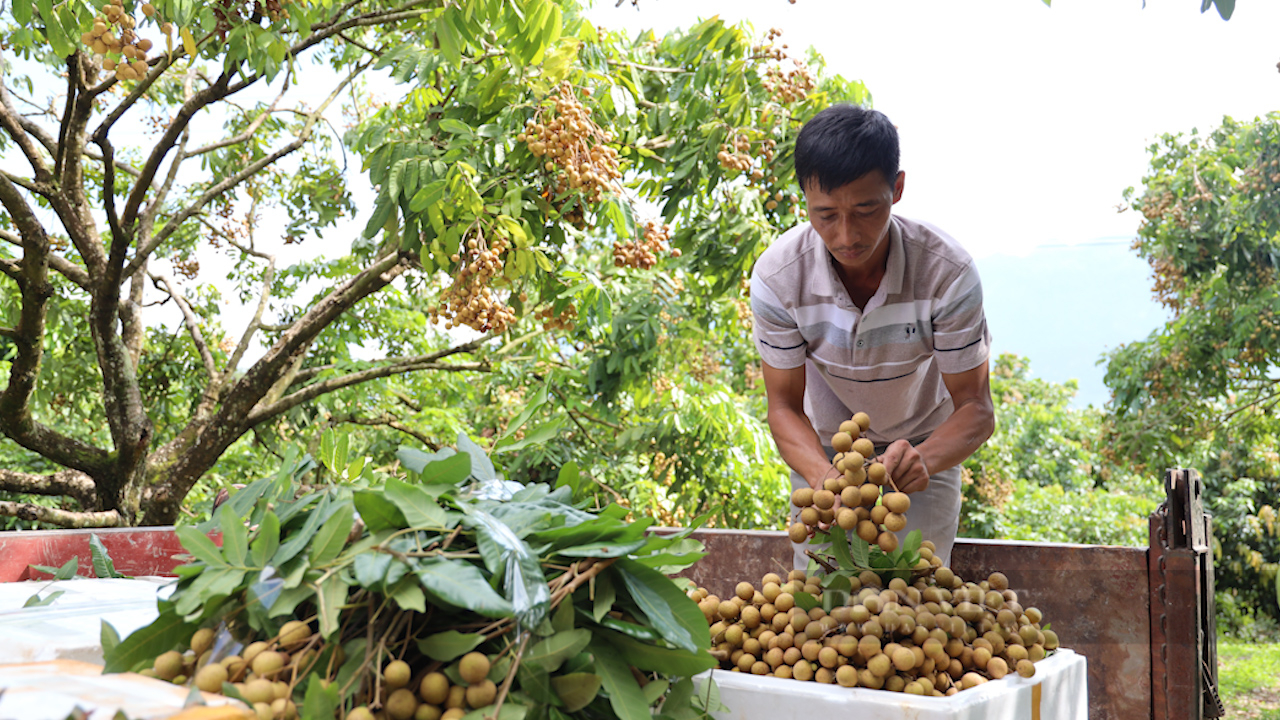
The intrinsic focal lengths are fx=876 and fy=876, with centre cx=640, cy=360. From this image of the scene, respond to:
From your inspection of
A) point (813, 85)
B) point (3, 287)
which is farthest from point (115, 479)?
point (813, 85)

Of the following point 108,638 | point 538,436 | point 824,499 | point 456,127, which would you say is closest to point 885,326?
point 824,499

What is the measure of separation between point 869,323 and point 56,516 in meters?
3.51

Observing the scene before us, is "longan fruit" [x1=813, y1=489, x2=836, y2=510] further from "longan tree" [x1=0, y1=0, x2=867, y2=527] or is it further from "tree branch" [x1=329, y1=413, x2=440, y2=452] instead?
"tree branch" [x1=329, y1=413, x2=440, y2=452]

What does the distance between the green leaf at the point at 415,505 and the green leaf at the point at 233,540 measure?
0.48 feet

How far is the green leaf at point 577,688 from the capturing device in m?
0.76

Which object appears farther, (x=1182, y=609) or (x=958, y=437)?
(x=1182, y=609)

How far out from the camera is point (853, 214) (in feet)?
4.94

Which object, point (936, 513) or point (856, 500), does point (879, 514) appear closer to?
point (856, 500)

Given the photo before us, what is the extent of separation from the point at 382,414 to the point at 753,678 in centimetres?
489

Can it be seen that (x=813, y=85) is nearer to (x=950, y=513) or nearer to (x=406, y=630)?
(x=950, y=513)

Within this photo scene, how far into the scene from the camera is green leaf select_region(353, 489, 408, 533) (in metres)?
0.79

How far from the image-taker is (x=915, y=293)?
1.74m

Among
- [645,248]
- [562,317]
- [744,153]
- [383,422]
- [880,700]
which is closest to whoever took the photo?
[880,700]

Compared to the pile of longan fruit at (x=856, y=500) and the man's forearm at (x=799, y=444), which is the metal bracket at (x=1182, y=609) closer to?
the man's forearm at (x=799, y=444)
